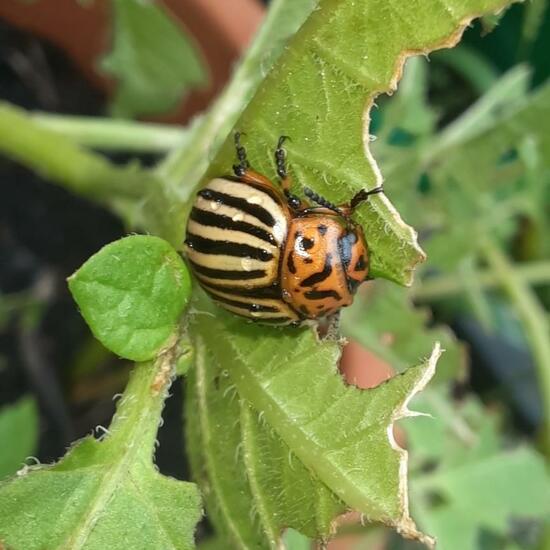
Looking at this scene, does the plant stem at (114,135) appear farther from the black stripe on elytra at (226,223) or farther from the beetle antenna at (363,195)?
the beetle antenna at (363,195)

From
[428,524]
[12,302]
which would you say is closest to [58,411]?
[12,302]

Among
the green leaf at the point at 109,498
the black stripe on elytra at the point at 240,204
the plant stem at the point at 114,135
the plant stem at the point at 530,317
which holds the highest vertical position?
the plant stem at the point at 114,135

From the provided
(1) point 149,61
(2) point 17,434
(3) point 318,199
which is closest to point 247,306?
(3) point 318,199

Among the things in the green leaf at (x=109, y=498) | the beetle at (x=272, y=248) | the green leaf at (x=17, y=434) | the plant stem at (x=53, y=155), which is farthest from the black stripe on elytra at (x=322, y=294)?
the green leaf at (x=17, y=434)

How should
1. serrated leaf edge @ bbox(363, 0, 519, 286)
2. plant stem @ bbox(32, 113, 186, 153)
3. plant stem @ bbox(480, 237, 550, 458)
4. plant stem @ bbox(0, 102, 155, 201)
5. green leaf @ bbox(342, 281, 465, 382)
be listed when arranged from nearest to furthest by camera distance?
serrated leaf edge @ bbox(363, 0, 519, 286) < plant stem @ bbox(0, 102, 155, 201) < plant stem @ bbox(32, 113, 186, 153) < green leaf @ bbox(342, 281, 465, 382) < plant stem @ bbox(480, 237, 550, 458)

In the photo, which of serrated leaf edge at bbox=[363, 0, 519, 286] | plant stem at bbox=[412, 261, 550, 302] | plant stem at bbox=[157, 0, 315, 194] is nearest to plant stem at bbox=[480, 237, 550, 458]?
plant stem at bbox=[412, 261, 550, 302]

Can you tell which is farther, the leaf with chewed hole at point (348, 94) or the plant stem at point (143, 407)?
the plant stem at point (143, 407)

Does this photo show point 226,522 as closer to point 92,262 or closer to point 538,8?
point 92,262

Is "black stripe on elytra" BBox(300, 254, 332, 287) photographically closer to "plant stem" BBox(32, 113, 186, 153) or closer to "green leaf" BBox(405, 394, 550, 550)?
"plant stem" BBox(32, 113, 186, 153)
